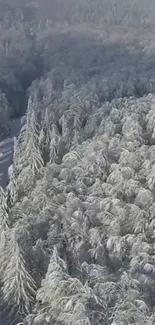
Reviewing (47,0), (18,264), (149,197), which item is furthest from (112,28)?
(18,264)

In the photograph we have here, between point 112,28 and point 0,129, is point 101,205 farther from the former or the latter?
point 112,28

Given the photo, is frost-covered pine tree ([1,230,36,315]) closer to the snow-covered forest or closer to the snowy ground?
the snow-covered forest

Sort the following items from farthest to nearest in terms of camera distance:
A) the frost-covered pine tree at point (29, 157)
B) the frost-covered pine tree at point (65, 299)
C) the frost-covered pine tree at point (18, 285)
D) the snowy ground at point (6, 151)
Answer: the snowy ground at point (6, 151), the frost-covered pine tree at point (29, 157), the frost-covered pine tree at point (18, 285), the frost-covered pine tree at point (65, 299)

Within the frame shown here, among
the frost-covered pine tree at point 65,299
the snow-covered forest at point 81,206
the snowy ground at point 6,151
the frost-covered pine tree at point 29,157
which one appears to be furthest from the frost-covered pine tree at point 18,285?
the snowy ground at point 6,151

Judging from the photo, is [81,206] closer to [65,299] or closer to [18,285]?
[18,285]

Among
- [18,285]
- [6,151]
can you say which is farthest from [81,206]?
[6,151]

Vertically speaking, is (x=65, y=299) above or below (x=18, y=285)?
above

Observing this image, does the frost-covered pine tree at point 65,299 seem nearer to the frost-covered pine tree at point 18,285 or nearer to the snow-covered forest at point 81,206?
the snow-covered forest at point 81,206
